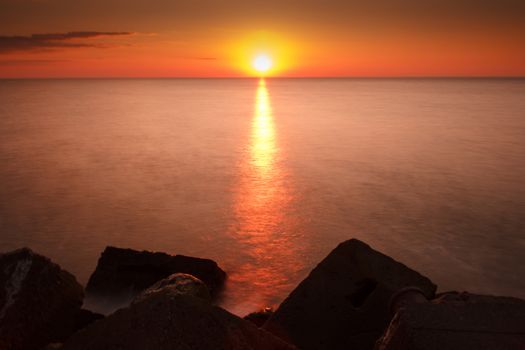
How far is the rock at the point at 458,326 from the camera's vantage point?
3.18m

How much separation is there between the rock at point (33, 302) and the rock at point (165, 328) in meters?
1.48

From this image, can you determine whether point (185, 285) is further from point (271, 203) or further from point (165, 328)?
point (271, 203)

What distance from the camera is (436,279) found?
8.46 metres

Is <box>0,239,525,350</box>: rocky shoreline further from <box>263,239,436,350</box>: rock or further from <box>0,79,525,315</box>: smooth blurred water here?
<box>0,79,525,315</box>: smooth blurred water

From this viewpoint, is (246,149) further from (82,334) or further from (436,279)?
(82,334)

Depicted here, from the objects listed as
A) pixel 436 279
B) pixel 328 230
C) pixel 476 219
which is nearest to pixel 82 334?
pixel 436 279

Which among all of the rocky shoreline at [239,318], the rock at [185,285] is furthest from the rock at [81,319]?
the rock at [185,285]

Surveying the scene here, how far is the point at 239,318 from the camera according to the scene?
3494mm

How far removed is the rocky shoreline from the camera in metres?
3.17

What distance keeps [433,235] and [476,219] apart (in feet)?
5.77

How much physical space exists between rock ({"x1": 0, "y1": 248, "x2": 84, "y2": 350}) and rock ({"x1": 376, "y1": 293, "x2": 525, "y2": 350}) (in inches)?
122

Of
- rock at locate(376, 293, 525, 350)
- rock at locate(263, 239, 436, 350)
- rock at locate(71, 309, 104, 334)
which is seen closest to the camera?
rock at locate(376, 293, 525, 350)

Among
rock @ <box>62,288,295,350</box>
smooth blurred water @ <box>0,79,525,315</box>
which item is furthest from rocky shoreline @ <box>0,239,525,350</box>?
smooth blurred water @ <box>0,79,525,315</box>

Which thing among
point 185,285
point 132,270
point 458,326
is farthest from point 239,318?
point 132,270
